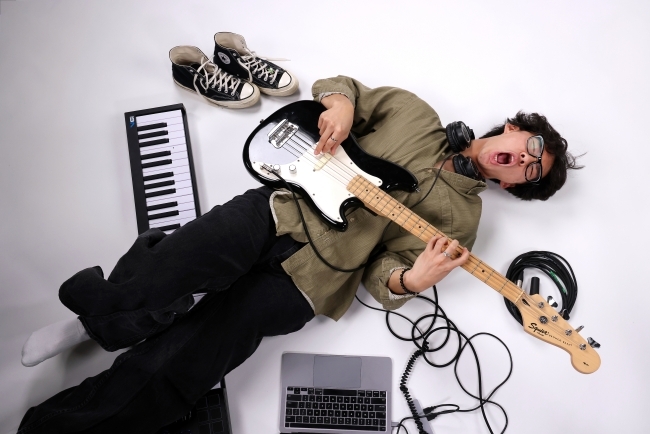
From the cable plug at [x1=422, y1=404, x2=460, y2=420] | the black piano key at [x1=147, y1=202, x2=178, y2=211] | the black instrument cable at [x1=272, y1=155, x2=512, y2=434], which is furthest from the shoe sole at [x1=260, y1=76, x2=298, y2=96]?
the cable plug at [x1=422, y1=404, x2=460, y2=420]

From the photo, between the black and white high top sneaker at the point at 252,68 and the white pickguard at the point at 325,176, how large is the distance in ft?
1.46

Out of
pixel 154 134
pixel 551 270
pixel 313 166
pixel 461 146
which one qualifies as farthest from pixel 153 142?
pixel 551 270

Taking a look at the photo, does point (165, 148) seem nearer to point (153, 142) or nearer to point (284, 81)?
point (153, 142)

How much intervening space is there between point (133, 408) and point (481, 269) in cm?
111

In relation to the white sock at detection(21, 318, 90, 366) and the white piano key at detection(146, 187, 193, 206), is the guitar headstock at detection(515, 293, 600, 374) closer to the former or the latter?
the white piano key at detection(146, 187, 193, 206)

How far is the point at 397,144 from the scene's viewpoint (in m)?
1.57

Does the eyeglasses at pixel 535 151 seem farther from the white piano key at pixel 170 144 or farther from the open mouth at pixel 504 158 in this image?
the white piano key at pixel 170 144

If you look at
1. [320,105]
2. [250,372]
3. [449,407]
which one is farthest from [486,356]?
[320,105]

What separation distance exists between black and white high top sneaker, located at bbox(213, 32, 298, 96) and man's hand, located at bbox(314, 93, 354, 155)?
360 millimetres

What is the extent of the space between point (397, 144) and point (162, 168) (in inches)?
34.9

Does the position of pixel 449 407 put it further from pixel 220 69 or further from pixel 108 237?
pixel 220 69

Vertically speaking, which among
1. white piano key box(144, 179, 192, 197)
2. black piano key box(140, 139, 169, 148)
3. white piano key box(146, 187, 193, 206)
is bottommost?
white piano key box(146, 187, 193, 206)

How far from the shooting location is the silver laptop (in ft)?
5.15

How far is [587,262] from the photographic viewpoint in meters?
1.72
